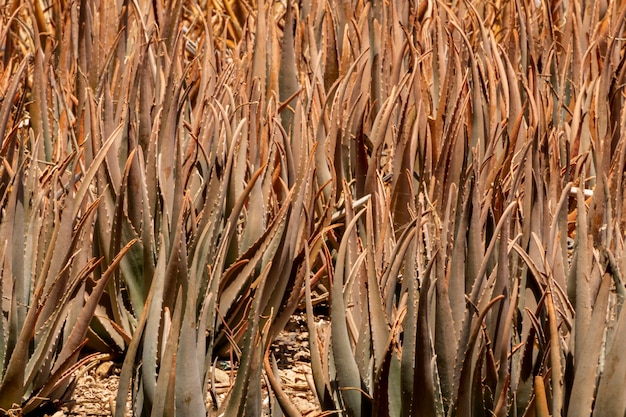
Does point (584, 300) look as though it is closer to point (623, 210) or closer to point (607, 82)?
point (623, 210)

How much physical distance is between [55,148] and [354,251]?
2.60 ft

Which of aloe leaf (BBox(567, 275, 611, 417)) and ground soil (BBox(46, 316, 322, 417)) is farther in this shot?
ground soil (BBox(46, 316, 322, 417))

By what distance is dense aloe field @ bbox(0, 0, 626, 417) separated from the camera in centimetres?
111

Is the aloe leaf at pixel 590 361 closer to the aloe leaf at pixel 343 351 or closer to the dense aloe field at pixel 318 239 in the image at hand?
the dense aloe field at pixel 318 239

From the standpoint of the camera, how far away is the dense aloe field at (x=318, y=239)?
1114 millimetres

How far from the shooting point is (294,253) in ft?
4.69

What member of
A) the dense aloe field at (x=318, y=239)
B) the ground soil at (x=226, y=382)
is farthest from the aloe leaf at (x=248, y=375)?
the ground soil at (x=226, y=382)

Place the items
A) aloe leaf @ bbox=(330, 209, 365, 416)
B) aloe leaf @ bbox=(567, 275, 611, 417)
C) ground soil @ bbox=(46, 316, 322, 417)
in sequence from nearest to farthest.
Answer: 1. aloe leaf @ bbox=(567, 275, 611, 417)
2. aloe leaf @ bbox=(330, 209, 365, 416)
3. ground soil @ bbox=(46, 316, 322, 417)

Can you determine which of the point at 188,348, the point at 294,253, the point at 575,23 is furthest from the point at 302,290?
the point at 575,23

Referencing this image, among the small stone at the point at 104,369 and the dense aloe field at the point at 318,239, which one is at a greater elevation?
the dense aloe field at the point at 318,239

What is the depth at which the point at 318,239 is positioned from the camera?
4.97 feet

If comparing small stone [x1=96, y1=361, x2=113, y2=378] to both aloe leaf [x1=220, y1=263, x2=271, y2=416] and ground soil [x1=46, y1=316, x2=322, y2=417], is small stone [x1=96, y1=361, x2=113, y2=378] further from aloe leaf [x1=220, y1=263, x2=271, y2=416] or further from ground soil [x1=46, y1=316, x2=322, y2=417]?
aloe leaf [x1=220, y1=263, x2=271, y2=416]

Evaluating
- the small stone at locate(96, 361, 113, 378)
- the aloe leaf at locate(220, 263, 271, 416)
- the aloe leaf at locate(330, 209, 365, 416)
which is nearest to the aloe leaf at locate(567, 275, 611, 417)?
the aloe leaf at locate(330, 209, 365, 416)

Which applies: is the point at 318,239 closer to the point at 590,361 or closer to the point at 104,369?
the point at 104,369
